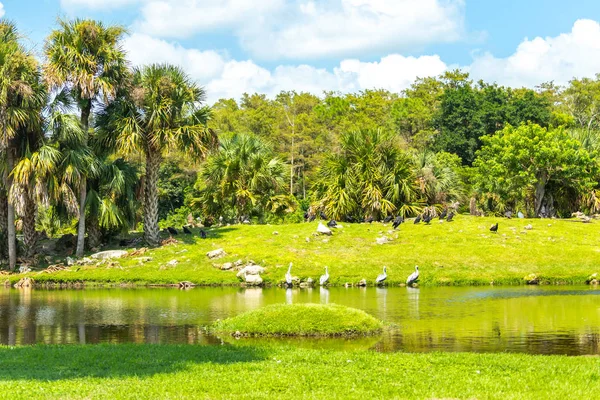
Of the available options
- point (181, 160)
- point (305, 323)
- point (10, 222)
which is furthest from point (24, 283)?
point (181, 160)

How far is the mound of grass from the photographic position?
1891 centimetres

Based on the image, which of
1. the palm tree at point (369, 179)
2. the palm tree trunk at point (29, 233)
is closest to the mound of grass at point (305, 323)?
the palm tree trunk at point (29, 233)

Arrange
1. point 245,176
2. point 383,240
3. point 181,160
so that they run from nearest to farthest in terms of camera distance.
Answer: point 383,240, point 245,176, point 181,160

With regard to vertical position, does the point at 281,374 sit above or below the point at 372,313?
above

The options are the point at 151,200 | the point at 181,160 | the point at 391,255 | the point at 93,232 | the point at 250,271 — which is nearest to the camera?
the point at 250,271

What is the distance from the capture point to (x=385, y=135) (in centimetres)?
4619

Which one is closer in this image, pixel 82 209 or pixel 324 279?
pixel 324 279

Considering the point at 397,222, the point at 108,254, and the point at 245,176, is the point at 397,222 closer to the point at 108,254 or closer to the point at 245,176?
the point at 245,176

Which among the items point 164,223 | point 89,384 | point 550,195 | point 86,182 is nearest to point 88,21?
point 86,182

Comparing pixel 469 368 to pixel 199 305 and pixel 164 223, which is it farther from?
pixel 164 223

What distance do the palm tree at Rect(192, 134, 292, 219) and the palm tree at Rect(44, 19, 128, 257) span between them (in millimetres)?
8677

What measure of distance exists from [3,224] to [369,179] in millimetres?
20657

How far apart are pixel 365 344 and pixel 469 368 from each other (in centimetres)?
440

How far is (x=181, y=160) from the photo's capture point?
67.8m
